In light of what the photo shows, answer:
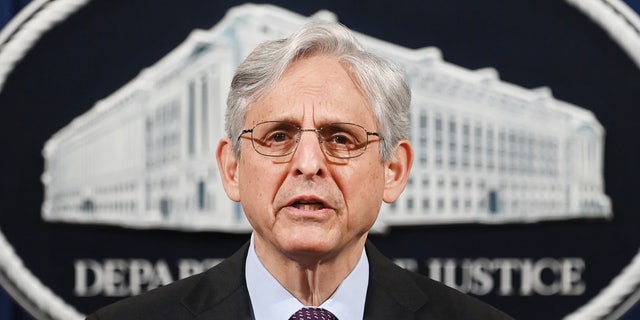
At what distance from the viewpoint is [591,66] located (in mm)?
1699

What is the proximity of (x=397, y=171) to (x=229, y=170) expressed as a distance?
0.23 m

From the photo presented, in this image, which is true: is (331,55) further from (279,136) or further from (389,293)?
(389,293)

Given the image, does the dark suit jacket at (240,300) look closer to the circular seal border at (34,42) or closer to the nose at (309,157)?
the nose at (309,157)

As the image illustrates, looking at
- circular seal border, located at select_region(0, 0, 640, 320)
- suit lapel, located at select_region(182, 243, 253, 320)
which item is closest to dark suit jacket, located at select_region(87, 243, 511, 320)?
suit lapel, located at select_region(182, 243, 253, 320)

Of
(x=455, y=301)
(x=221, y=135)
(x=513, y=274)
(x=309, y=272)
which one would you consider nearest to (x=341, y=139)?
(x=309, y=272)

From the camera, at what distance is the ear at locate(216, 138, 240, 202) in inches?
41.6

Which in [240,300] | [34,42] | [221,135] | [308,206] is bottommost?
[240,300]

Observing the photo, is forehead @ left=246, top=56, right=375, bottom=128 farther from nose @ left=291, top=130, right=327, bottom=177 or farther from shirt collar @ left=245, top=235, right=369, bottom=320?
shirt collar @ left=245, top=235, right=369, bottom=320

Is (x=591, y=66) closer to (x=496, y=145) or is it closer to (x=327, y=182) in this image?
(x=496, y=145)

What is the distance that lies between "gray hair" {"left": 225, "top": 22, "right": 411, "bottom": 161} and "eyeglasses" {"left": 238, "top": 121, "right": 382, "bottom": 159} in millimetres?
41

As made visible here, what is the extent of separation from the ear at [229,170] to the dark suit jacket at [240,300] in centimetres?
11

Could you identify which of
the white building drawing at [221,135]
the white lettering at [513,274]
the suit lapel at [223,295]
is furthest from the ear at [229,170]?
the white lettering at [513,274]

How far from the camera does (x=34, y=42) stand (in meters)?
1.67

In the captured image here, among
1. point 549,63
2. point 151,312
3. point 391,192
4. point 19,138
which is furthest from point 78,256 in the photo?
point 549,63
